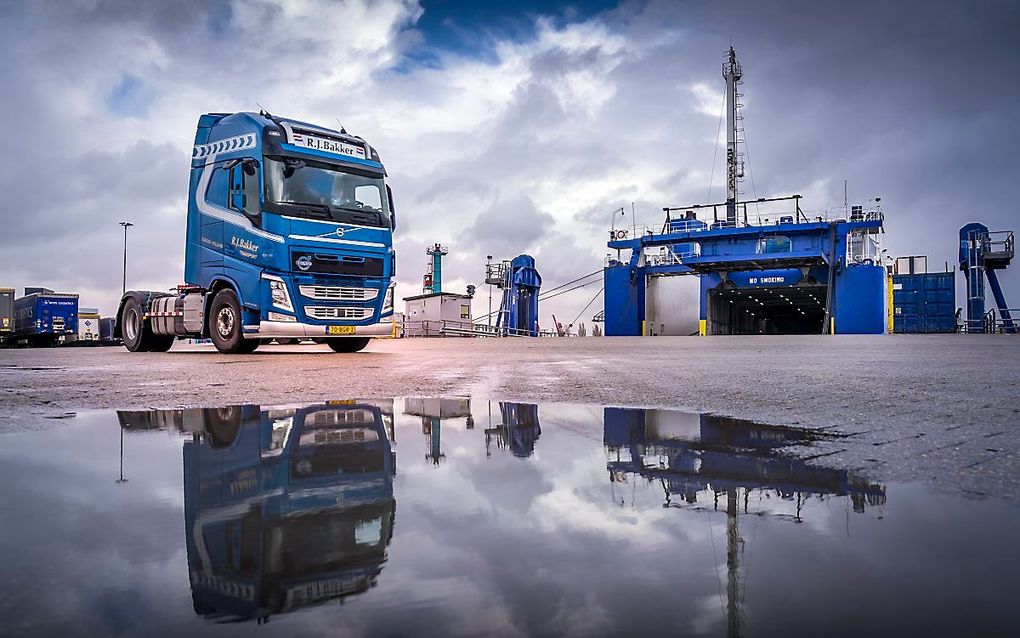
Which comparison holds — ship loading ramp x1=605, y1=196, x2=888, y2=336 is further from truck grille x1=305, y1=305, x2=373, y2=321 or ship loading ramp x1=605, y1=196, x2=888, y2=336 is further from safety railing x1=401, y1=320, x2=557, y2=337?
truck grille x1=305, y1=305, x2=373, y2=321

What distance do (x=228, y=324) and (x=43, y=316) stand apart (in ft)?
80.5

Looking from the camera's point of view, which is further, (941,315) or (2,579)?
(941,315)

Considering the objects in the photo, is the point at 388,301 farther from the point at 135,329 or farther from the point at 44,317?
the point at 44,317

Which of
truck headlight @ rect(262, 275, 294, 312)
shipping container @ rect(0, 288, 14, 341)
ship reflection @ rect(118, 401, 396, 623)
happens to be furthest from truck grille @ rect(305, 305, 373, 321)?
shipping container @ rect(0, 288, 14, 341)

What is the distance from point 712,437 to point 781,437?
0.84 feet

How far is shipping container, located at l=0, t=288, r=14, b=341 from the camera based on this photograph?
3039 cm

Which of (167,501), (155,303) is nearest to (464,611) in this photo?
(167,501)

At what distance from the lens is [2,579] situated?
1.10 metres

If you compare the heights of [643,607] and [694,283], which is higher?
[694,283]

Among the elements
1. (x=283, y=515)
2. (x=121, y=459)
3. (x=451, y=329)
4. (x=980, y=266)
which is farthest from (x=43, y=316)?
(x=980, y=266)

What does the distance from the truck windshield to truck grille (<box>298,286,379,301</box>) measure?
1.08 meters

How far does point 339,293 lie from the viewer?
10883 millimetres

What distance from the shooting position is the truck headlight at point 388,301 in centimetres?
1152

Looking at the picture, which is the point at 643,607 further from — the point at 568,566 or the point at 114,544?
the point at 114,544
